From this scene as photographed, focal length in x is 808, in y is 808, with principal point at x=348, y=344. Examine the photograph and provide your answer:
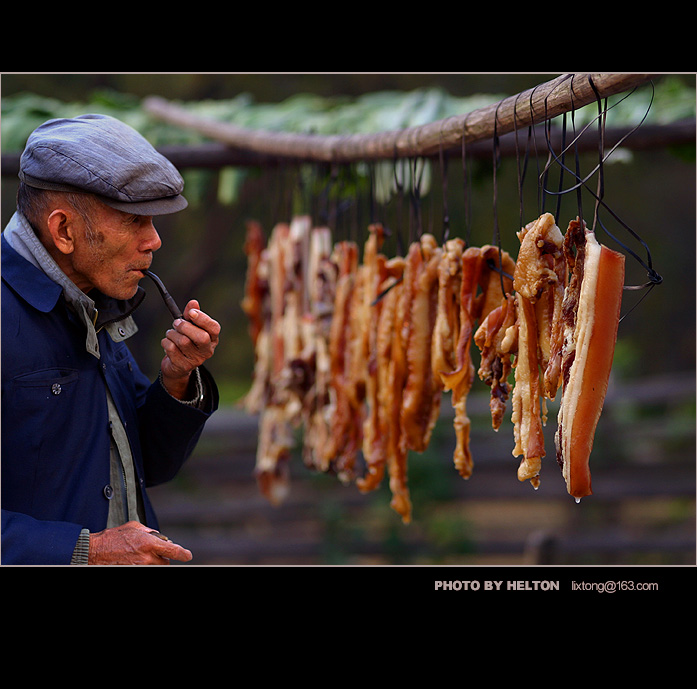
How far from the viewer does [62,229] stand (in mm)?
1926

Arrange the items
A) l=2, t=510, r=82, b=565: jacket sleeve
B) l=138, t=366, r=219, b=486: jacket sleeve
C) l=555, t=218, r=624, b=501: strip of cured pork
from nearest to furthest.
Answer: l=555, t=218, r=624, b=501: strip of cured pork → l=2, t=510, r=82, b=565: jacket sleeve → l=138, t=366, r=219, b=486: jacket sleeve

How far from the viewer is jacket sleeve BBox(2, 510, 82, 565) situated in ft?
6.05

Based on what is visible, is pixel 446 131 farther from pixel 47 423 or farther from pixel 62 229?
pixel 47 423

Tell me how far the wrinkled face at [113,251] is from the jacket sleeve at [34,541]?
1.89 feet

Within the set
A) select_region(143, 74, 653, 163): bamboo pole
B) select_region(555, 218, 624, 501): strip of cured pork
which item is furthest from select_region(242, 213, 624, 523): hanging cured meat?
select_region(143, 74, 653, 163): bamboo pole

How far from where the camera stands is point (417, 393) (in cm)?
265

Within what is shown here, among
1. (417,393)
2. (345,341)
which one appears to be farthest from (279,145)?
(417,393)

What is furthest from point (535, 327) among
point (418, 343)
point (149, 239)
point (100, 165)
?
point (100, 165)

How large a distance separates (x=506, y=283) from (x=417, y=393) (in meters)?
0.51

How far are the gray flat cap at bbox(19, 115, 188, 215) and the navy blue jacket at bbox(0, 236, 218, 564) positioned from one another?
229 millimetres

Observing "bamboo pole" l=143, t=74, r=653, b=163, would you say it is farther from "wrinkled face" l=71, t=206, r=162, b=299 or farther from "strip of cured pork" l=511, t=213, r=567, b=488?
"wrinkled face" l=71, t=206, r=162, b=299

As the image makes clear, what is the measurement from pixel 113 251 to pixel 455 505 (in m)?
6.98

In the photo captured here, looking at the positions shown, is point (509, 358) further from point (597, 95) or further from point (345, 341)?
point (345, 341)

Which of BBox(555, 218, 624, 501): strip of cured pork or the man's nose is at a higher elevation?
the man's nose
